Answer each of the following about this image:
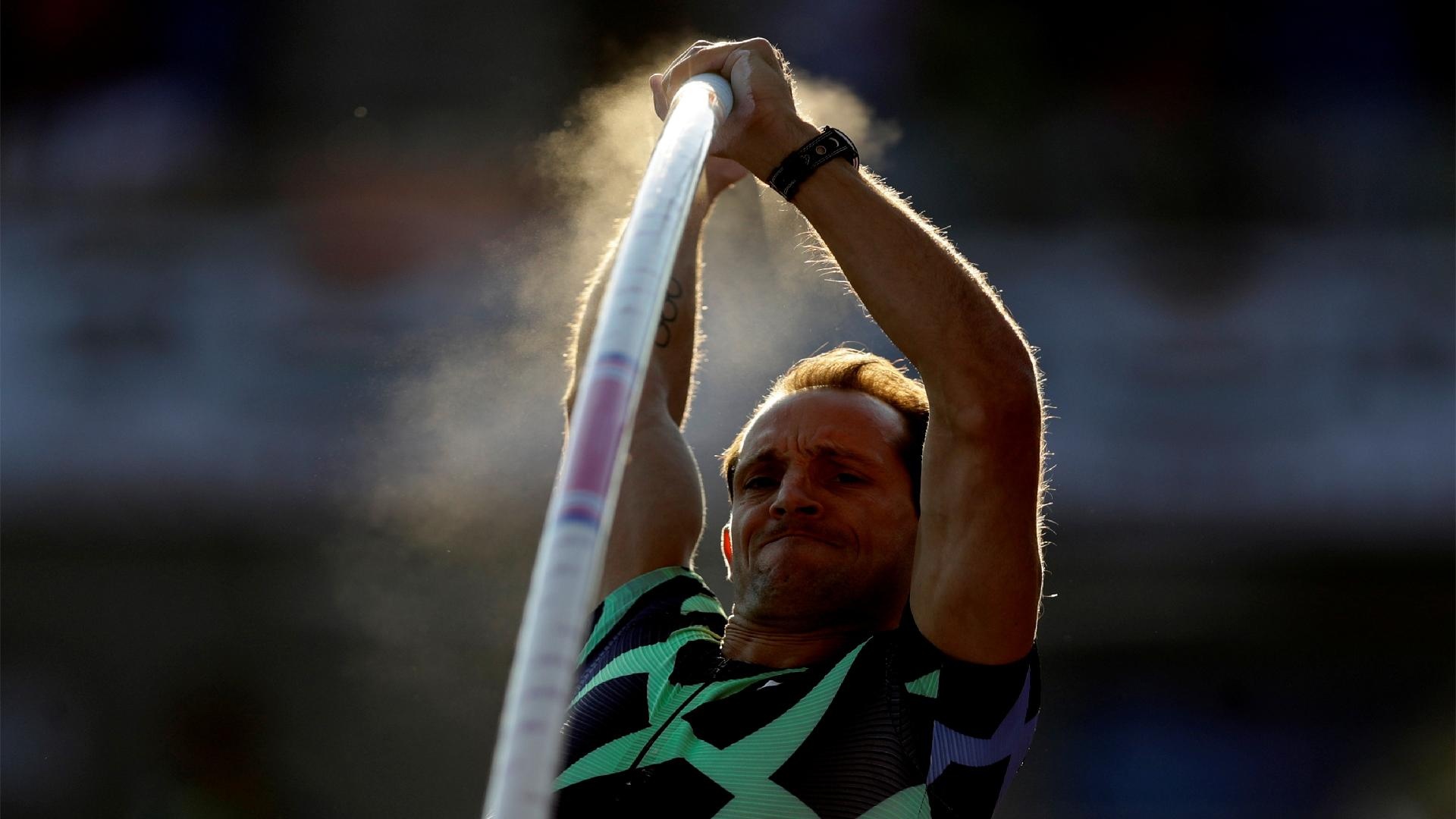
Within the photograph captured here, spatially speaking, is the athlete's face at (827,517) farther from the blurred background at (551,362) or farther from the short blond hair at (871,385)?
the blurred background at (551,362)

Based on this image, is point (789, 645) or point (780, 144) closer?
point (780, 144)

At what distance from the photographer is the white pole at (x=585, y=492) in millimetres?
1262

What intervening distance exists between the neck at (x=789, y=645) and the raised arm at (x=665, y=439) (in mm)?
463

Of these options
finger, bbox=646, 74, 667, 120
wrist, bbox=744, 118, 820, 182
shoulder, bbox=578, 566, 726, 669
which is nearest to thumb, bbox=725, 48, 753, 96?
wrist, bbox=744, 118, 820, 182

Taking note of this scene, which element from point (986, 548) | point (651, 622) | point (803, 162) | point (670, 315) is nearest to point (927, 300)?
point (803, 162)

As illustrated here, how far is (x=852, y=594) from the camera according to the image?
9.54ft

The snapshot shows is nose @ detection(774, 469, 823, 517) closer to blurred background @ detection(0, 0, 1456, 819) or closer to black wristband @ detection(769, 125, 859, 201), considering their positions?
black wristband @ detection(769, 125, 859, 201)

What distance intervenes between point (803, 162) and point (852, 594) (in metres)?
0.96

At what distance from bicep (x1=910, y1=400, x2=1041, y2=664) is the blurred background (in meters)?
3.82

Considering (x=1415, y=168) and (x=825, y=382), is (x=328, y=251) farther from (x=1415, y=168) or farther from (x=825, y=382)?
(x=1415, y=168)

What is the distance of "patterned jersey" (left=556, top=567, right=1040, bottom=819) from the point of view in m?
2.46

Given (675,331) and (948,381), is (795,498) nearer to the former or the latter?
(948,381)

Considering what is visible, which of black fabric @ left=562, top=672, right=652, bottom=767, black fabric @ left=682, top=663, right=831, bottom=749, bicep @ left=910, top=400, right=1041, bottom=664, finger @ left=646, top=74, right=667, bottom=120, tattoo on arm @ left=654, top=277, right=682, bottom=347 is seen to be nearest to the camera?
bicep @ left=910, top=400, right=1041, bottom=664

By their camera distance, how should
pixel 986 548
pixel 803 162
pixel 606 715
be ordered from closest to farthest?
pixel 986 548 < pixel 803 162 < pixel 606 715
